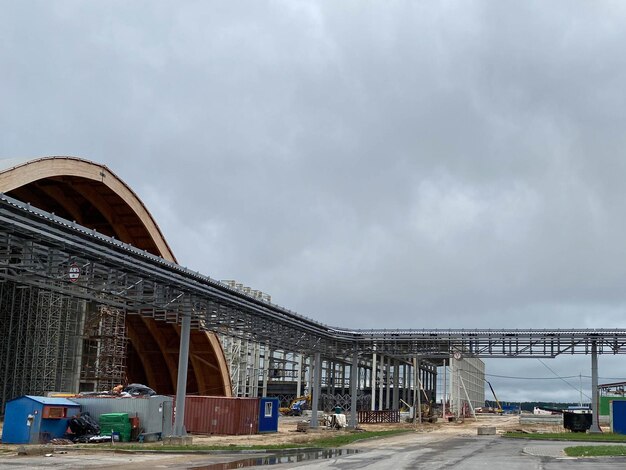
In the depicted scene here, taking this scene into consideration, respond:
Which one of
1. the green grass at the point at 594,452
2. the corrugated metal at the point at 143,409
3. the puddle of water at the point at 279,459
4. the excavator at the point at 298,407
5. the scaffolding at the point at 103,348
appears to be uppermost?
the scaffolding at the point at 103,348

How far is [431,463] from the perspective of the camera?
82.3ft

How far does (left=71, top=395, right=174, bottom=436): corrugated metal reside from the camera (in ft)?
115

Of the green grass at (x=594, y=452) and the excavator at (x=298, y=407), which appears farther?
the excavator at (x=298, y=407)

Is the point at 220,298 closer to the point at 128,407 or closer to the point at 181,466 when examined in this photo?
the point at 128,407

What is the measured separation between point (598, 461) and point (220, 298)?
19252 millimetres

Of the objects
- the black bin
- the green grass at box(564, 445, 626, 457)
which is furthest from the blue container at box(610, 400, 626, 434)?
the green grass at box(564, 445, 626, 457)

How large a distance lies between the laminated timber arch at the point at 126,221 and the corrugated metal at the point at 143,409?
12.3 m

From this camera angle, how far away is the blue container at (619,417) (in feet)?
166

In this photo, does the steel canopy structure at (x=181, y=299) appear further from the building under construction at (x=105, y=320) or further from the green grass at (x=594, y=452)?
the green grass at (x=594, y=452)

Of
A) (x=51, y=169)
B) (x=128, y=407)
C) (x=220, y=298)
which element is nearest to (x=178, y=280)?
(x=220, y=298)

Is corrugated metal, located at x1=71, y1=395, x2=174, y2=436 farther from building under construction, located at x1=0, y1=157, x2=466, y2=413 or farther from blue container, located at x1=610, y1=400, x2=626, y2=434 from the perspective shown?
blue container, located at x1=610, y1=400, x2=626, y2=434

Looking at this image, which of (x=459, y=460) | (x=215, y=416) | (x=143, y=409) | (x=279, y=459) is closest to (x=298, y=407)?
(x=215, y=416)

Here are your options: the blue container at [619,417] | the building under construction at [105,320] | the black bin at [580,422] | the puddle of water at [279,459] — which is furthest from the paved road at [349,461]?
the black bin at [580,422]

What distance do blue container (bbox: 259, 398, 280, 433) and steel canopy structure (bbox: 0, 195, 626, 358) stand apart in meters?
4.04
